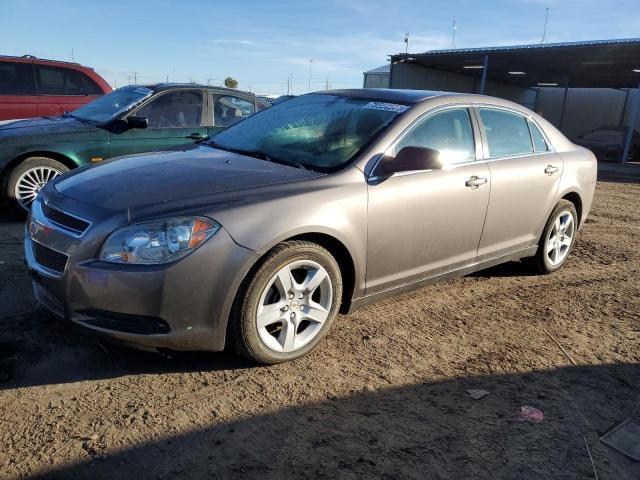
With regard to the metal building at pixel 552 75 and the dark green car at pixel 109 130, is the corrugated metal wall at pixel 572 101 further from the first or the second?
the dark green car at pixel 109 130

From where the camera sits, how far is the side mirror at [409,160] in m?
3.35

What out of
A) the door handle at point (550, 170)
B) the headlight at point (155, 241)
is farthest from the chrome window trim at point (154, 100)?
the door handle at point (550, 170)

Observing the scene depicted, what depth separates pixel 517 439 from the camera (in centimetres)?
252

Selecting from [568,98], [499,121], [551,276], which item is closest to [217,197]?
[499,121]

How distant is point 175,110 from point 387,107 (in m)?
3.65

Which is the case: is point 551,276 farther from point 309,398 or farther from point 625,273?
point 309,398

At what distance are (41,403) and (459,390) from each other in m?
2.17

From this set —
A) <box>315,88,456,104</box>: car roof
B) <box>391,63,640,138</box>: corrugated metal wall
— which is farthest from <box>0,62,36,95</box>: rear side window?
<box>391,63,640,138</box>: corrugated metal wall

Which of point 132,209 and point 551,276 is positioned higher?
point 132,209

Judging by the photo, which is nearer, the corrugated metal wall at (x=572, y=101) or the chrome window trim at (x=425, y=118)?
the chrome window trim at (x=425, y=118)

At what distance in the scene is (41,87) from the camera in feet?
26.2

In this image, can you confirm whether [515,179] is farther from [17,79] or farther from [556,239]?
[17,79]

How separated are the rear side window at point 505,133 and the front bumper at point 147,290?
243 cm

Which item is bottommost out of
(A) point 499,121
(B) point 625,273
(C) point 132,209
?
(B) point 625,273
